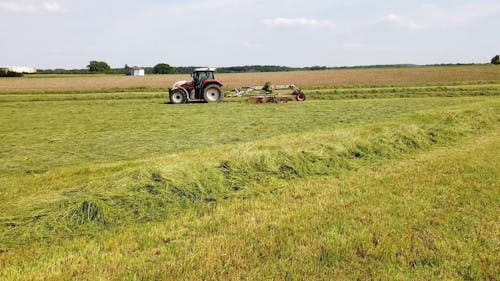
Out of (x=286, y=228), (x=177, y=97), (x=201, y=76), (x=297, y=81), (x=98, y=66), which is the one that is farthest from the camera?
(x=98, y=66)

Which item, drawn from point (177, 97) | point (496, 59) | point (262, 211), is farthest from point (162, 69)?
point (262, 211)

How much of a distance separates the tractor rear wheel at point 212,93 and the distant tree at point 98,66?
99.5 meters

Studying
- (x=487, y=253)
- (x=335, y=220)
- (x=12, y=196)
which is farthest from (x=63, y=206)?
(x=487, y=253)

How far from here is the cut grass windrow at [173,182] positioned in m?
4.38

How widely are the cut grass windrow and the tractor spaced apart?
1333cm

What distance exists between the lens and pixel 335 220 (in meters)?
4.29

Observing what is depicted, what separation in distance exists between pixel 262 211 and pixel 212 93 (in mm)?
17309

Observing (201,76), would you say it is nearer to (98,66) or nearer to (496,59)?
(496,59)

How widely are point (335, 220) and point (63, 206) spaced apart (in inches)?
130

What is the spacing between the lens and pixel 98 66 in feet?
364

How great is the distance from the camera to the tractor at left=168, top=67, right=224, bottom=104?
2102 cm

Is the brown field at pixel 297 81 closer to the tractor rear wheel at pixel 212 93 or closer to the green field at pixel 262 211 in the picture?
the tractor rear wheel at pixel 212 93

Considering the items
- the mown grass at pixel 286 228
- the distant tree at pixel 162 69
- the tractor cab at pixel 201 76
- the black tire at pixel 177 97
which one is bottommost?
the mown grass at pixel 286 228

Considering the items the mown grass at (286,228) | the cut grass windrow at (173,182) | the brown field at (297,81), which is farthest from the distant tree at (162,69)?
the mown grass at (286,228)
